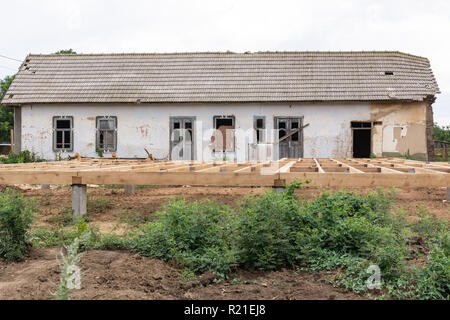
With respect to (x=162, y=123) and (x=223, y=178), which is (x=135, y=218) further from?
(x=162, y=123)

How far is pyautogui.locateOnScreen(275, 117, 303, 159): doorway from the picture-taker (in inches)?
669

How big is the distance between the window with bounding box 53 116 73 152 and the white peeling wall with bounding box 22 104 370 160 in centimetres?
18

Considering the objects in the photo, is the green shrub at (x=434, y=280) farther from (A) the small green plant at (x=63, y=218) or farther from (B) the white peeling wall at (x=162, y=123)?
(B) the white peeling wall at (x=162, y=123)

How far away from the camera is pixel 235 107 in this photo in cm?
1717

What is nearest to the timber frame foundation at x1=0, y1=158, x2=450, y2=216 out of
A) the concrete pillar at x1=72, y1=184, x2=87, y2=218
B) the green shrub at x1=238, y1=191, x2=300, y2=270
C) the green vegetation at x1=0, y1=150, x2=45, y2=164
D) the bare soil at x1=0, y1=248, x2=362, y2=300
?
the concrete pillar at x1=72, y1=184, x2=87, y2=218

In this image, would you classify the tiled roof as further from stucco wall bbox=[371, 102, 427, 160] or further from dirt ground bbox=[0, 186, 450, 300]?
dirt ground bbox=[0, 186, 450, 300]

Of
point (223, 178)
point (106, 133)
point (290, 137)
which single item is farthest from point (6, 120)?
point (223, 178)

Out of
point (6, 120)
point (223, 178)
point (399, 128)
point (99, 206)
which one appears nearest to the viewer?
point (223, 178)

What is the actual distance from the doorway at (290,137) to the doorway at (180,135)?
11.4 feet

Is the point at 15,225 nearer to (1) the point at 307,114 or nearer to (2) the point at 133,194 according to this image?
(2) the point at 133,194

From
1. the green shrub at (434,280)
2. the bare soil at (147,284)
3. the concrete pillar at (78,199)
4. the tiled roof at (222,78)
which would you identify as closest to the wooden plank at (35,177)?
the concrete pillar at (78,199)

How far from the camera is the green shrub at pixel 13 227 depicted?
451 cm

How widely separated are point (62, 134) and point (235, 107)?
24.0ft
